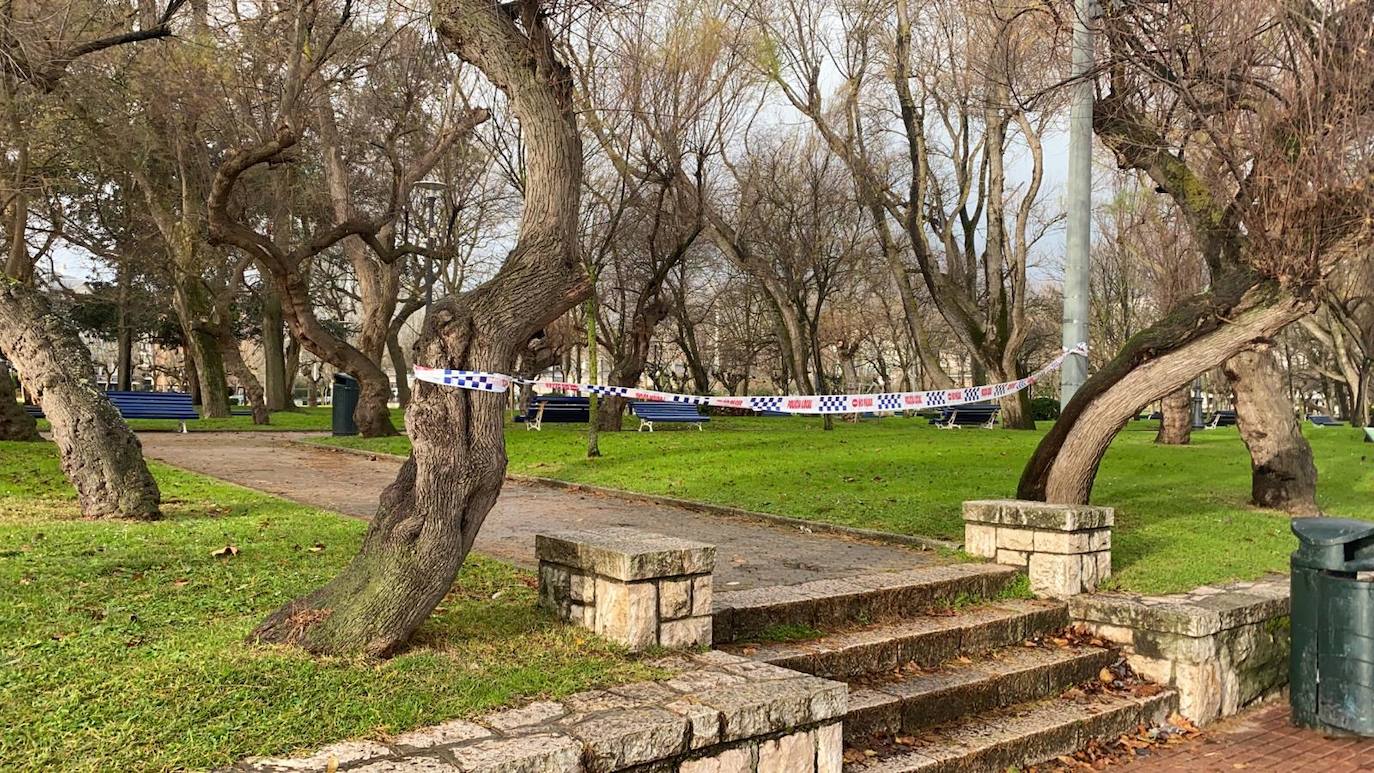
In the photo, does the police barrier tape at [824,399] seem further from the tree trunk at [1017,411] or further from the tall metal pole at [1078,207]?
the tree trunk at [1017,411]

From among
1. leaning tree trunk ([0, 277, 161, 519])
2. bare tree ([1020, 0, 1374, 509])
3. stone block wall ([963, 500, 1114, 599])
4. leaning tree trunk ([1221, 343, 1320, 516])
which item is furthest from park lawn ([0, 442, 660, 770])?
leaning tree trunk ([1221, 343, 1320, 516])

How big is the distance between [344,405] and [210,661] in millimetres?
15968


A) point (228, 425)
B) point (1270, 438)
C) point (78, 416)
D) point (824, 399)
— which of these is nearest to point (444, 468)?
point (824, 399)

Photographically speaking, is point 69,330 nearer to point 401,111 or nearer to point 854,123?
point 401,111

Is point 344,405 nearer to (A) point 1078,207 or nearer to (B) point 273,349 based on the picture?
(B) point 273,349

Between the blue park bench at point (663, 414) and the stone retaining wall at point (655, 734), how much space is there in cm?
1674

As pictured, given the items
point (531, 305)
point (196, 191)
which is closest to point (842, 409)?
point (531, 305)

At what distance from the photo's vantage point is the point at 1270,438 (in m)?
10.0

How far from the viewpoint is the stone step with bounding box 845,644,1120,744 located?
15.8 feet

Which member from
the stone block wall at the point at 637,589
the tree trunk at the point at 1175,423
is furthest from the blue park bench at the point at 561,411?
the stone block wall at the point at 637,589

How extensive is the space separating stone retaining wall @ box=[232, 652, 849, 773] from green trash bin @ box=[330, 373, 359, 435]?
16.1 m

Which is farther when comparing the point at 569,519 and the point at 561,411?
the point at 561,411

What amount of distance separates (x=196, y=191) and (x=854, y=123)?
14274 mm

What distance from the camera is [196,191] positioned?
67.5 ft
